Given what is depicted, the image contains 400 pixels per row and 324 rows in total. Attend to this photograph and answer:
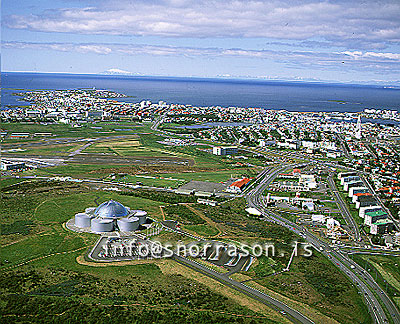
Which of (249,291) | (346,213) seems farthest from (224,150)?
(249,291)

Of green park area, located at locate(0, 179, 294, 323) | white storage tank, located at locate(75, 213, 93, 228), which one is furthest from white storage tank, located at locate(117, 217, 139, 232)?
white storage tank, located at locate(75, 213, 93, 228)

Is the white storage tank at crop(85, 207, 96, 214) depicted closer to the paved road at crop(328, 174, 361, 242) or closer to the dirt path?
the dirt path

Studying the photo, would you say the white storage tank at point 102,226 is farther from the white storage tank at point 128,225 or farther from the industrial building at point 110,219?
the white storage tank at point 128,225

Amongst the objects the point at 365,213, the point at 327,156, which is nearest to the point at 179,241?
the point at 365,213

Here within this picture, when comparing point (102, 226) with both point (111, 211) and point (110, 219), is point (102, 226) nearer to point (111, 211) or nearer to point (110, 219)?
point (110, 219)

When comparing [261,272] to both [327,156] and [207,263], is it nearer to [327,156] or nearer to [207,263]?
[207,263]

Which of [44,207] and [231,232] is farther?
[44,207]
